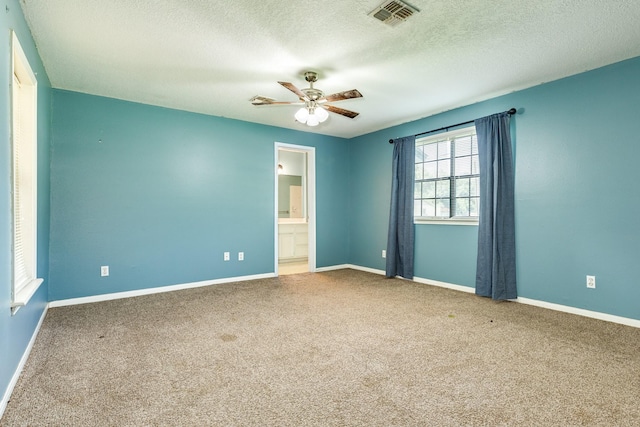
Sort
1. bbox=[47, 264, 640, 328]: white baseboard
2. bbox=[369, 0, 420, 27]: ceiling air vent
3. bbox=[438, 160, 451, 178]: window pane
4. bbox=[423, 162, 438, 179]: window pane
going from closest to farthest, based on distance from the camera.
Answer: bbox=[369, 0, 420, 27]: ceiling air vent < bbox=[47, 264, 640, 328]: white baseboard < bbox=[438, 160, 451, 178]: window pane < bbox=[423, 162, 438, 179]: window pane

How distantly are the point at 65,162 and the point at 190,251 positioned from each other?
5.81 feet

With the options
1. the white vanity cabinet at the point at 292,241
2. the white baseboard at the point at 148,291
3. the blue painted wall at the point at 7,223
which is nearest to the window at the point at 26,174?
the blue painted wall at the point at 7,223

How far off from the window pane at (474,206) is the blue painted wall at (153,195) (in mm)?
2925

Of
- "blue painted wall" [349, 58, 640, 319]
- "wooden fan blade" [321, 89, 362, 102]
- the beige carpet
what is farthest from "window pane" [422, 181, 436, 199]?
"wooden fan blade" [321, 89, 362, 102]

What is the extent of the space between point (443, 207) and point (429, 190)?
34cm

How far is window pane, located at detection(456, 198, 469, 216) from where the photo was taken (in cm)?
433

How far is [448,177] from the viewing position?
4.52 m

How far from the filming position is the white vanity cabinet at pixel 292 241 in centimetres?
661

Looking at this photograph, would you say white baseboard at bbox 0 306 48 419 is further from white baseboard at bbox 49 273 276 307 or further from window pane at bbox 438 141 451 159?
window pane at bbox 438 141 451 159

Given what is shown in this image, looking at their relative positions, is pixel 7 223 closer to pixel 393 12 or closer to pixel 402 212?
pixel 393 12

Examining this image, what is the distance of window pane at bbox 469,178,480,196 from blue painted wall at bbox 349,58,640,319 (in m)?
0.45

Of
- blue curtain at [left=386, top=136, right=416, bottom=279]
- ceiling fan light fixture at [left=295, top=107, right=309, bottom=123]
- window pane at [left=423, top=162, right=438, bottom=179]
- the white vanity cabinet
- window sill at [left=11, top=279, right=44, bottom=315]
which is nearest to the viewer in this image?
window sill at [left=11, top=279, right=44, bottom=315]

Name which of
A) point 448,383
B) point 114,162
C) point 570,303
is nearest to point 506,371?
point 448,383

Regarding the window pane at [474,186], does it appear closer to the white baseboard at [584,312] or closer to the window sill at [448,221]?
the window sill at [448,221]
